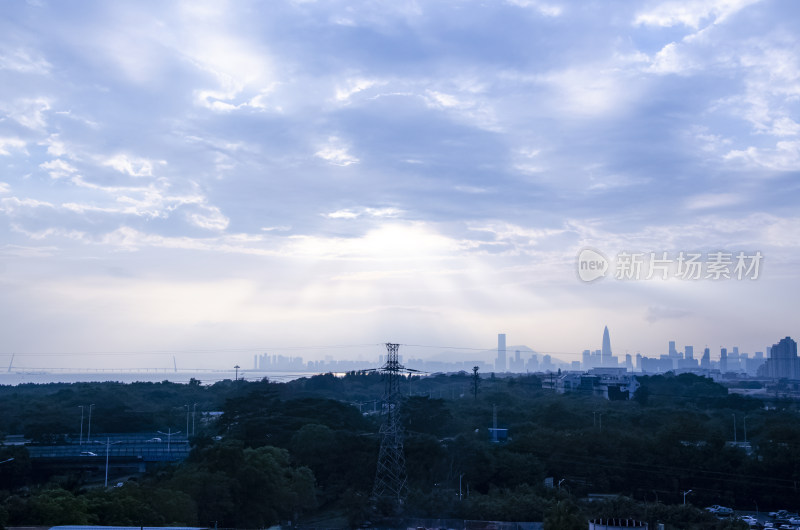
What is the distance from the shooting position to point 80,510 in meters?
12.2

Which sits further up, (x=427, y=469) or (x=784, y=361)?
(x=784, y=361)

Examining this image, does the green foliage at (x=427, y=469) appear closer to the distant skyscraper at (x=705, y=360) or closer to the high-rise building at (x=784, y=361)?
the high-rise building at (x=784, y=361)

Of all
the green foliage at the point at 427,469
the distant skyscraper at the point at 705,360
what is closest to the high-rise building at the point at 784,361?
the distant skyscraper at the point at 705,360

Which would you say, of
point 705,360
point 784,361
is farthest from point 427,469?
point 705,360

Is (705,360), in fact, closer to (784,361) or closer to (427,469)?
(784,361)

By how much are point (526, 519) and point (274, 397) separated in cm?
2099

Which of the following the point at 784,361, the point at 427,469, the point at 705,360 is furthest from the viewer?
the point at 705,360

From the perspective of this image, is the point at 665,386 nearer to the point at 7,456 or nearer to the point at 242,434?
the point at 242,434

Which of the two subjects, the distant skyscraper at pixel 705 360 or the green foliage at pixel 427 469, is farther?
the distant skyscraper at pixel 705 360

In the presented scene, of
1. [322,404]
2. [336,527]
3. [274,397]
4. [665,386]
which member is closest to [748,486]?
[336,527]

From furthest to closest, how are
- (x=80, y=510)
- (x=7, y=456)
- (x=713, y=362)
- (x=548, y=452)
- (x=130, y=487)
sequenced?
(x=713, y=362), (x=548, y=452), (x=7, y=456), (x=130, y=487), (x=80, y=510)

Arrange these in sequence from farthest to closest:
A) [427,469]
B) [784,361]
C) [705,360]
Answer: [705,360], [784,361], [427,469]

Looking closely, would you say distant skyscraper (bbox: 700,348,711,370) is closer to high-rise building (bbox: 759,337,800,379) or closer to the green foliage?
high-rise building (bbox: 759,337,800,379)

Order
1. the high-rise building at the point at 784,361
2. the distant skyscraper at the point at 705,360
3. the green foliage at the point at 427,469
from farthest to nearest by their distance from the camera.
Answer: the distant skyscraper at the point at 705,360, the high-rise building at the point at 784,361, the green foliage at the point at 427,469
